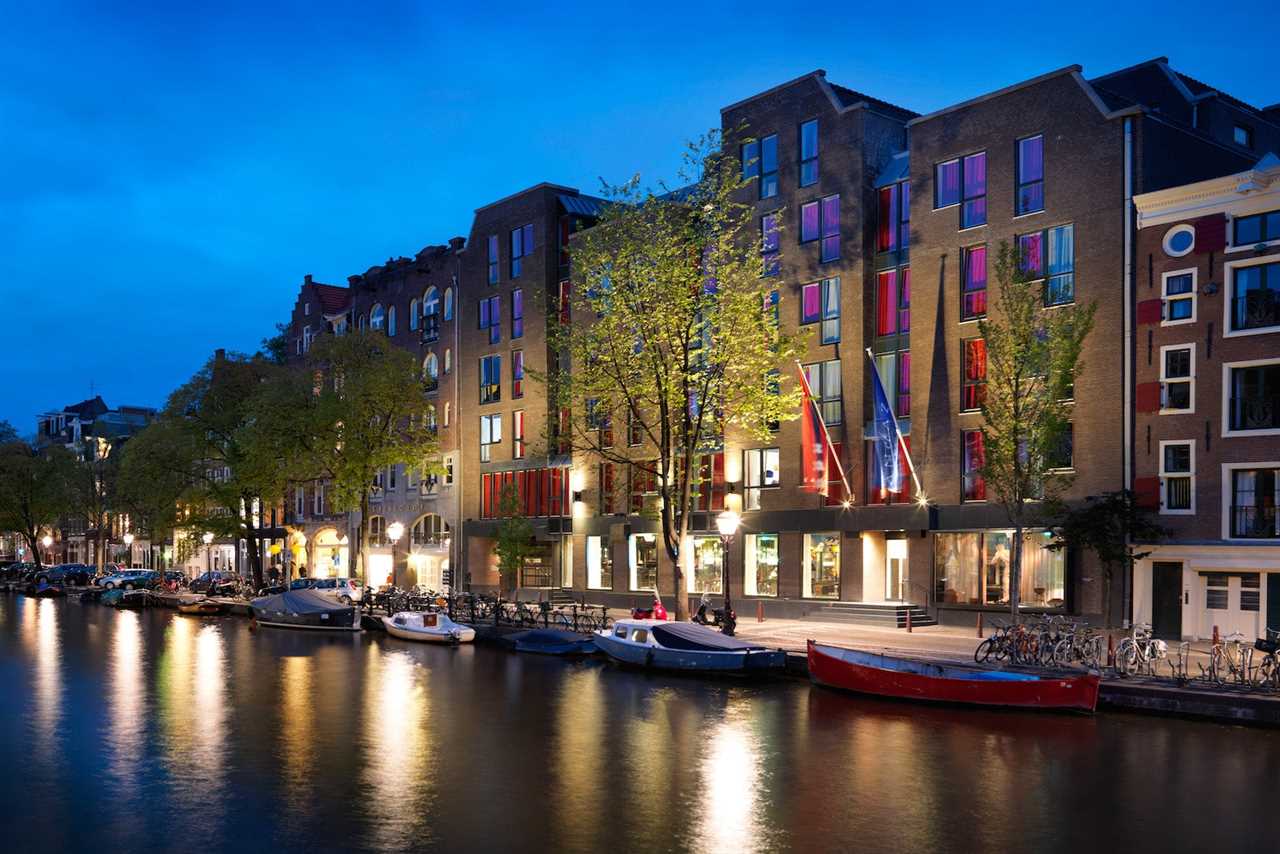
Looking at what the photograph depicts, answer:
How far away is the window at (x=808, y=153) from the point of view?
174 feet

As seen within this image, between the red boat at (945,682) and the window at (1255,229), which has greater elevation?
the window at (1255,229)

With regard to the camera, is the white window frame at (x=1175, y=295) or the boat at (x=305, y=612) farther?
the boat at (x=305, y=612)

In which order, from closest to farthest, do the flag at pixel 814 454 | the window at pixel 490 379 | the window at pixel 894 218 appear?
the window at pixel 894 218, the flag at pixel 814 454, the window at pixel 490 379

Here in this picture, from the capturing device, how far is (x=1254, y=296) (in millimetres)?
39062

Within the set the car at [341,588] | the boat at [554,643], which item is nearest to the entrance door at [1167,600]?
the boat at [554,643]

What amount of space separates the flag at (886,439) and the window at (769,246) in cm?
834

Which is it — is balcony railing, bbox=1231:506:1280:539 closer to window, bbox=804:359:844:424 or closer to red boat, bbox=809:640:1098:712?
red boat, bbox=809:640:1098:712

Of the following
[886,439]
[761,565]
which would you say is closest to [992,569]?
[886,439]

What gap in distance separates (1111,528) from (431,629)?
26.1m

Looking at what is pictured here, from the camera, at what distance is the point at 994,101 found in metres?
46.6

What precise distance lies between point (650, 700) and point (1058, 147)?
84.2 feet

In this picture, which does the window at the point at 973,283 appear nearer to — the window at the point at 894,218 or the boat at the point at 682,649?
the window at the point at 894,218

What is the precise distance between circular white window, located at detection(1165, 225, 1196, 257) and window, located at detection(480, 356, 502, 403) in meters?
40.9

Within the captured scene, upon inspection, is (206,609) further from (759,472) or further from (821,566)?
(821,566)
